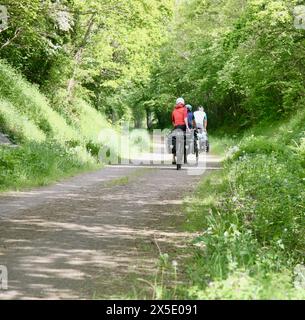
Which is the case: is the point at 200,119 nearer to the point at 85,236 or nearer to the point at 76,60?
the point at 76,60

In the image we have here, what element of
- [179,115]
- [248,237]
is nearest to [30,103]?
[179,115]

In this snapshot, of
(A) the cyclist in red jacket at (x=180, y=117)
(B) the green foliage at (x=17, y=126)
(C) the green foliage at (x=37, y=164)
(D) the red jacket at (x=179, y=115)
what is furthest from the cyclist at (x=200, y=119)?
(B) the green foliage at (x=17, y=126)

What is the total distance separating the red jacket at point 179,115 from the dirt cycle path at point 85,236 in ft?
17.7

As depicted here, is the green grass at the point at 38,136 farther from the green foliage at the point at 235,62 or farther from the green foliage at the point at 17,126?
the green foliage at the point at 235,62

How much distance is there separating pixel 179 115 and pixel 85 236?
37.8 feet

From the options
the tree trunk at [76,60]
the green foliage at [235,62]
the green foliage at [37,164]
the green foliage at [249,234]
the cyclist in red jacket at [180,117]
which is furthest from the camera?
the tree trunk at [76,60]

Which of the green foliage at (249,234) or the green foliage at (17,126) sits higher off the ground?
the green foliage at (17,126)

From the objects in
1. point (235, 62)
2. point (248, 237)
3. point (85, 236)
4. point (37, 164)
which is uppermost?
point (235, 62)

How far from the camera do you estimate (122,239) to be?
8211mm

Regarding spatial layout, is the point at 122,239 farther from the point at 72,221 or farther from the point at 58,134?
the point at 58,134

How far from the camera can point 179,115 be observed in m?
19.4

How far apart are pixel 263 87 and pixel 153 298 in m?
27.5

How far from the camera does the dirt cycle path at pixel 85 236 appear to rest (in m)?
6.05

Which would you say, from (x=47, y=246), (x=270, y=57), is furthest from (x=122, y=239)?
(x=270, y=57)
